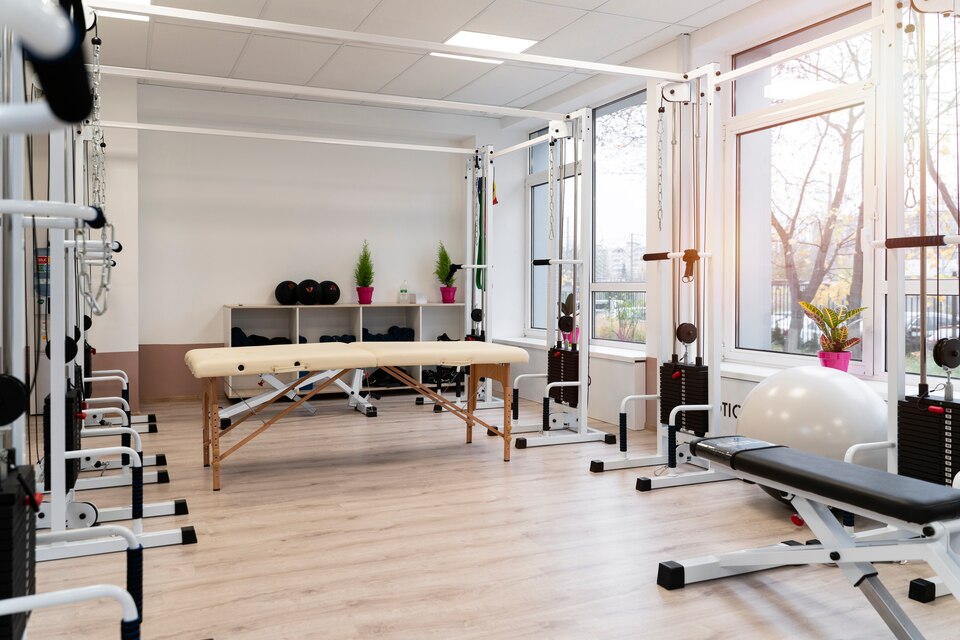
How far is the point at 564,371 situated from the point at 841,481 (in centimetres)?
289

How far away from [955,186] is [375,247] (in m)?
4.87

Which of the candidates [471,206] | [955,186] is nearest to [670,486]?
[955,186]

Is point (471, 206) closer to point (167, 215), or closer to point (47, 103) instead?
point (167, 215)

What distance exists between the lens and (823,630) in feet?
7.24

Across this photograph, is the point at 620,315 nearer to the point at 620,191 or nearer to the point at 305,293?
the point at 620,191

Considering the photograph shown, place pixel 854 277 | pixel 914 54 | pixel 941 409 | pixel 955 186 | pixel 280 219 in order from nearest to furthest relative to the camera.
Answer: pixel 941 409 → pixel 914 54 → pixel 955 186 → pixel 854 277 → pixel 280 219

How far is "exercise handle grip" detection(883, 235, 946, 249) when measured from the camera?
8.44 feet

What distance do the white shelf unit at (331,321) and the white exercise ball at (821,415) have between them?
11.3ft

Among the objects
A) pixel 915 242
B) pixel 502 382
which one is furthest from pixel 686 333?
pixel 915 242

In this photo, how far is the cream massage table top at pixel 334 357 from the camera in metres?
3.61

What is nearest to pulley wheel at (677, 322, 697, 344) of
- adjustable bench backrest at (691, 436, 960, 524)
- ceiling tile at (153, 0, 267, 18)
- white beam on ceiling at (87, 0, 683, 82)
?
adjustable bench backrest at (691, 436, 960, 524)

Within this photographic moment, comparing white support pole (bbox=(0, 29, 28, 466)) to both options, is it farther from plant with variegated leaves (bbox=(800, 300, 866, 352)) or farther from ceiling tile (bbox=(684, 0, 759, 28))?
ceiling tile (bbox=(684, 0, 759, 28))

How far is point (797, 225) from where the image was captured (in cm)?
455

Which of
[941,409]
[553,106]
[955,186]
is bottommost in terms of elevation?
[941,409]
